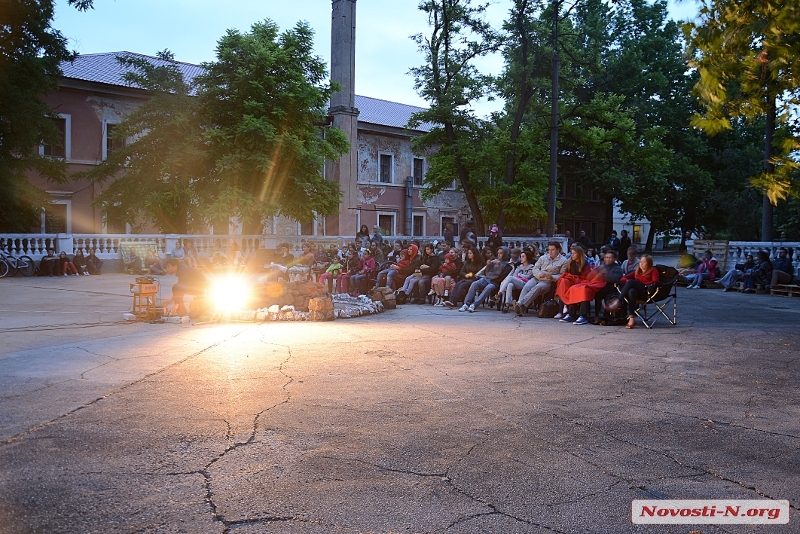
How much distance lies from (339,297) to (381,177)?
29.4 meters

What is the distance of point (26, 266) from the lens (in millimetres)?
22328

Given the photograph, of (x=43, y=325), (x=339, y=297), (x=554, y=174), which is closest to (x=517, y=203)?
(x=554, y=174)

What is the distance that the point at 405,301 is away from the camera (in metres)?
15.8

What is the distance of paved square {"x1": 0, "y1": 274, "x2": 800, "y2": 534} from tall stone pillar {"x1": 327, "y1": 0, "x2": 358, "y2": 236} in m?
21.4

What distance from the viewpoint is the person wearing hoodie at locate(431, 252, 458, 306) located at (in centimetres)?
1527

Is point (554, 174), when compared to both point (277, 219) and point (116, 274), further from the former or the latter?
point (277, 219)

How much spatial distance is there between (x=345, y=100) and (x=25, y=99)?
40.3ft

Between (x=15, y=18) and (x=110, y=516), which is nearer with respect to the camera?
(x=110, y=516)

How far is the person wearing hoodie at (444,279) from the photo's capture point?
15266mm

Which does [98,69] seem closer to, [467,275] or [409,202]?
[409,202]

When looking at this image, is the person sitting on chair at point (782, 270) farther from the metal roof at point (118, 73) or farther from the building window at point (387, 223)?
the building window at point (387, 223)

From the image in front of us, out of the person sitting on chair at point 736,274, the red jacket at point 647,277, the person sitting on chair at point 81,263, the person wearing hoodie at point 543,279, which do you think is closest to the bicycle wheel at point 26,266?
the person sitting on chair at point 81,263

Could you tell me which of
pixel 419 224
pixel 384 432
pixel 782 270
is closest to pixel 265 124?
pixel 782 270

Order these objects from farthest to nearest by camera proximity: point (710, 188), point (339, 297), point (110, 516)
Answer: point (710, 188)
point (339, 297)
point (110, 516)
